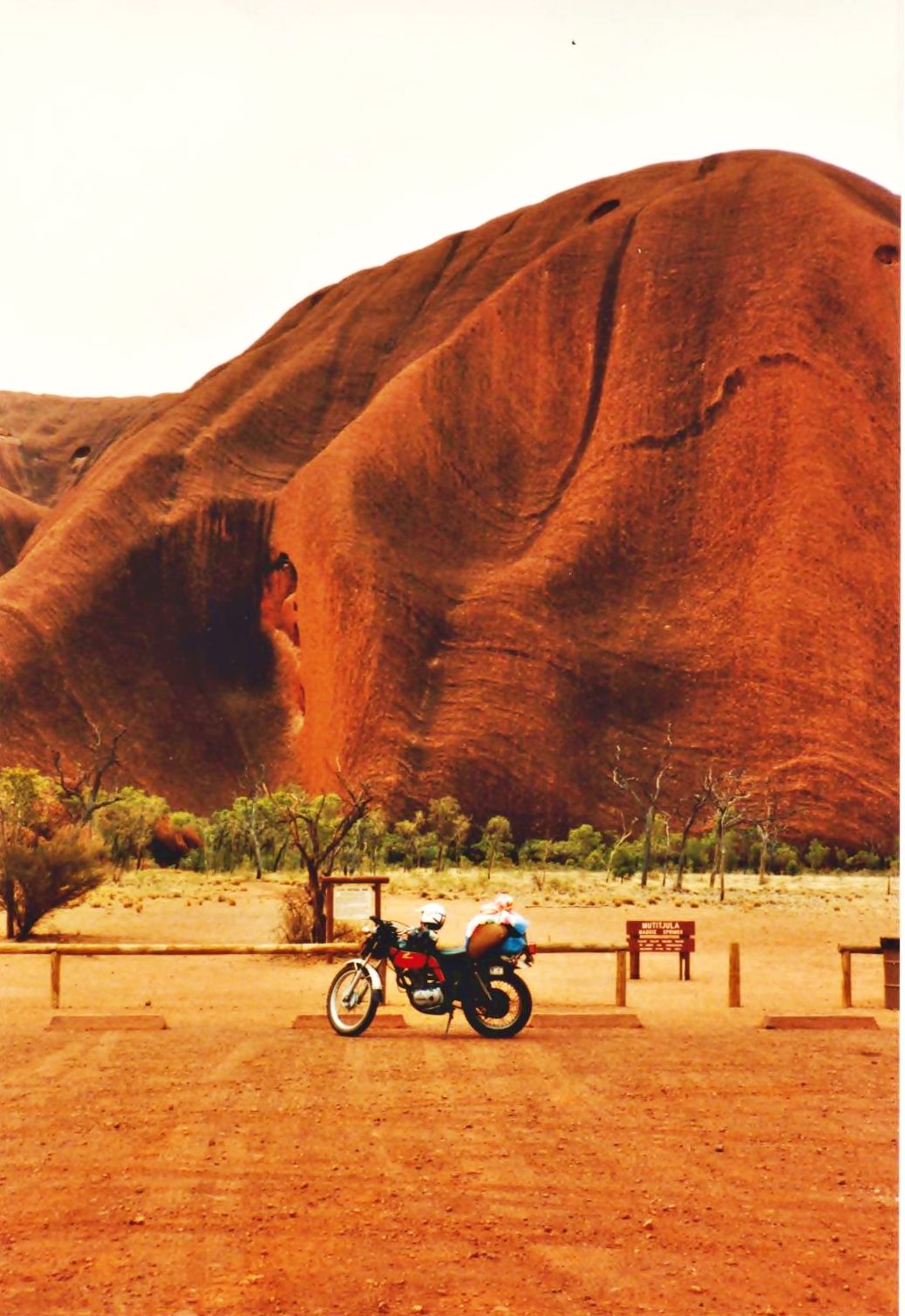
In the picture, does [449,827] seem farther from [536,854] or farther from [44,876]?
[44,876]

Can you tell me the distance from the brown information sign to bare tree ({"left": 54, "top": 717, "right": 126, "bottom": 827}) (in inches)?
939

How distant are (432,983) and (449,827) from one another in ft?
137

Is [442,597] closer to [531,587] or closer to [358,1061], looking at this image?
[531,587]

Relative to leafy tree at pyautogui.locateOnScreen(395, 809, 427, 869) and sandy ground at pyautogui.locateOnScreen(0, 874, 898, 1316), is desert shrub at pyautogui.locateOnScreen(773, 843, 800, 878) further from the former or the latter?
sandy ground at pyautogui.locateOnScreen(0, 874, 898, 1316)

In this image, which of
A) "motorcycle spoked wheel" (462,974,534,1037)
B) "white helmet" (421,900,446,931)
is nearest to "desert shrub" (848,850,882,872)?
"motorcycle spoked wheel" (462,974,534,1037)

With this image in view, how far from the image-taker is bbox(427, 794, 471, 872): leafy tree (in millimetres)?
51719

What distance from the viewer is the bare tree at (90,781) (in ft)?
143

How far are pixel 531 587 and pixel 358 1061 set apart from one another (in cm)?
5043

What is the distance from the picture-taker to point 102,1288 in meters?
4.99

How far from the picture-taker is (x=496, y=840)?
51.1 meters

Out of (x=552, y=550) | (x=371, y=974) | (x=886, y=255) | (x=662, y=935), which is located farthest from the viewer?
(x=886, y=255)

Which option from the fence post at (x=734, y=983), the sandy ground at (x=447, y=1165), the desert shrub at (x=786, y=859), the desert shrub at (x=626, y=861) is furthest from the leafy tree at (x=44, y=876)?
the desert shrub at (x=786, y=859)

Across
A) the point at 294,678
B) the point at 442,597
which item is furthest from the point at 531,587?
the point at 294,678

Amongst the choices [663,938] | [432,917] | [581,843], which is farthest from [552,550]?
[432,917]
